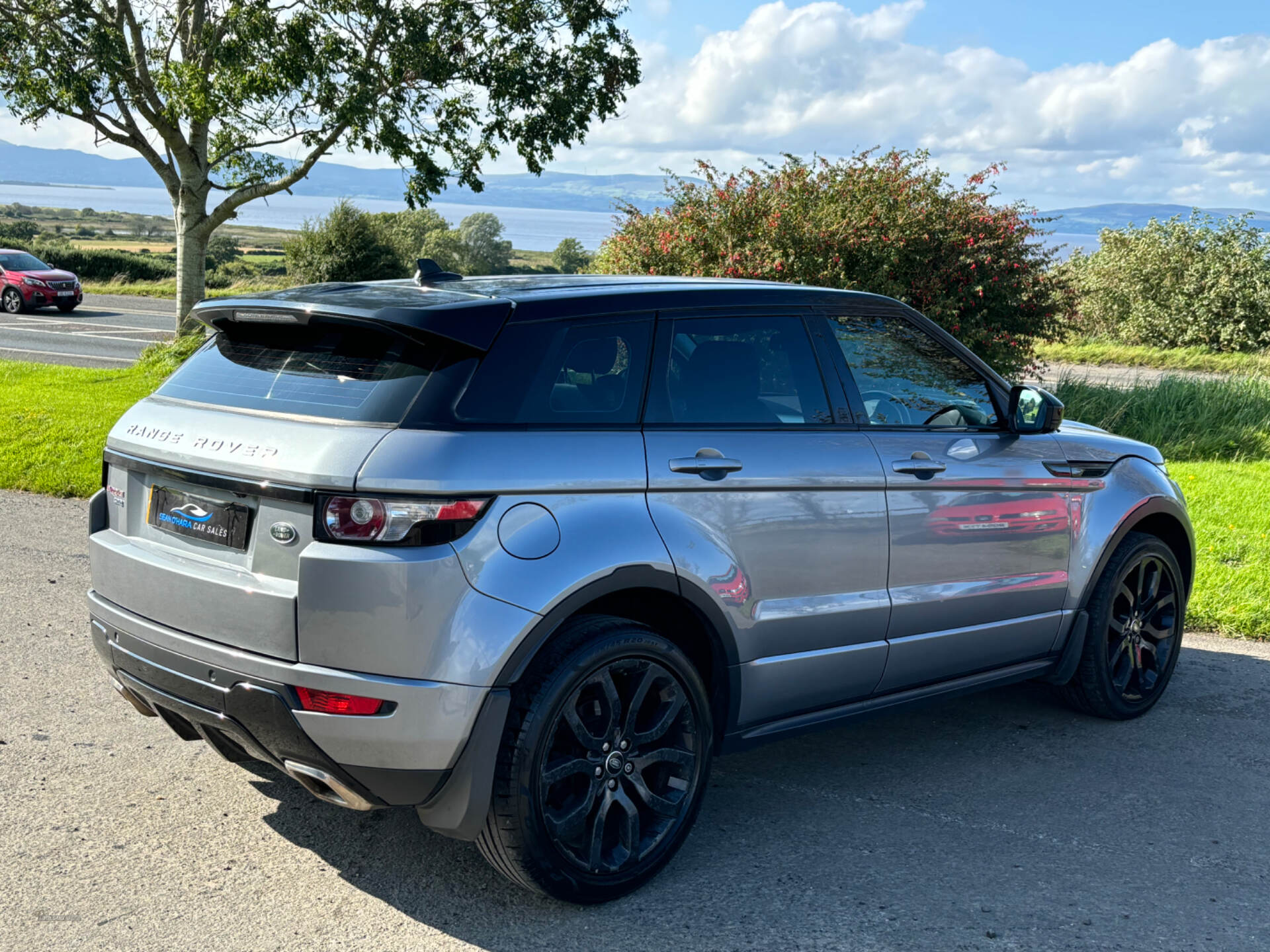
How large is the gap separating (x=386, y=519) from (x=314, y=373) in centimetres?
61

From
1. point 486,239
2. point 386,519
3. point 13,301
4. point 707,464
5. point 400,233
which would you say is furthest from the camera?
point 486,239

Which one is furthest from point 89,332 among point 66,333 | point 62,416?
point 62,416

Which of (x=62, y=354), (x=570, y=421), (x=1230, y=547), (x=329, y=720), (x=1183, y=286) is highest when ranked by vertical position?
(x=1183, y=286)

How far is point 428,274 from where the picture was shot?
158 inches

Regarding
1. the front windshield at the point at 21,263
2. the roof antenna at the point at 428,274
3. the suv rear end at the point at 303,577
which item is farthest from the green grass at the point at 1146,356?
the front windshield at the point at 21,263

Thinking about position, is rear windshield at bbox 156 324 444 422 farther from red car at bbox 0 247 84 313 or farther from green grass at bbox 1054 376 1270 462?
red car at bbox 0 247 84 313

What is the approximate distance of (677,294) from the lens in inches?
151

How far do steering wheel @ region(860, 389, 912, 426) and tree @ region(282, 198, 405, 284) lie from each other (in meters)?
24.3

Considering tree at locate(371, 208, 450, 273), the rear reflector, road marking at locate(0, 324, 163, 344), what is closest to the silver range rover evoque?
the rear reflector

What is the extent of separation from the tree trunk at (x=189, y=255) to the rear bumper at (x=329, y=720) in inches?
609

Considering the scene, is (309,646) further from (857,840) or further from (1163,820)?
(1163,820)

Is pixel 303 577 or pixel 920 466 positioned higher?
pixel 920 466

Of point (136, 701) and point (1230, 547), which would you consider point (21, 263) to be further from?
point (136, 701)

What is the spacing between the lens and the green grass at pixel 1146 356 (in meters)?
25.3
